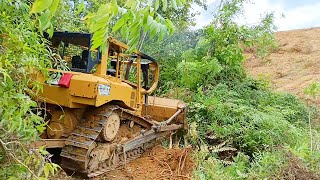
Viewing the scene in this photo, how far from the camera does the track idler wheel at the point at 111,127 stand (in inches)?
200

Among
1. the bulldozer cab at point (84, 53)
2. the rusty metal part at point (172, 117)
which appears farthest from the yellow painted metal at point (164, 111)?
the bulldozer cab at point (84, 53)

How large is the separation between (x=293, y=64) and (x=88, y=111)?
13.4 m

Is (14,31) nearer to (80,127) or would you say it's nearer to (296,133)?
(80,127)

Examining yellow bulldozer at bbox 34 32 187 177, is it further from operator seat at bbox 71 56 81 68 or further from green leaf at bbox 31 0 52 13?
green leaf at bbox 31 0 52 13

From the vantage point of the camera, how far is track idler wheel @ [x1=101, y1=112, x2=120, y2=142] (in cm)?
508

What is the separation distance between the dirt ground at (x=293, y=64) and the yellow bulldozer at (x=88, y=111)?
7.00m

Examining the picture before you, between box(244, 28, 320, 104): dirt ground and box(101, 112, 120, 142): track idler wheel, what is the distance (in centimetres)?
735

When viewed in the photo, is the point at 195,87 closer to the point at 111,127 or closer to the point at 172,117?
the point at 172,117

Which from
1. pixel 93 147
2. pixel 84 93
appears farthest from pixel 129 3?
pixel 93 147

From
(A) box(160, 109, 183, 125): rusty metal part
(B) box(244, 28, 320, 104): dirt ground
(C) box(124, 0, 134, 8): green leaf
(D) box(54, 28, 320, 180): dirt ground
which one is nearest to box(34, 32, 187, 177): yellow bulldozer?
(D) box(54, 28, 320, 180): dirt ground

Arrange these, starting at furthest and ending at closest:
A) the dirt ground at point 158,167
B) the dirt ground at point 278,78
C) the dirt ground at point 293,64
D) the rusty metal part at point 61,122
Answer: the dirt ground at point 293,64, the dirt ground at point 278,78, the dirt ground at point 158,167, the rusty metal part at point 61,122

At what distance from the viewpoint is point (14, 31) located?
7.50 ft

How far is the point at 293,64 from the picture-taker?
1650 centimetres

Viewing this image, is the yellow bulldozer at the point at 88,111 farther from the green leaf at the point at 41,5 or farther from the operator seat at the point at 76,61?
the green leaf at the point at 41,5
